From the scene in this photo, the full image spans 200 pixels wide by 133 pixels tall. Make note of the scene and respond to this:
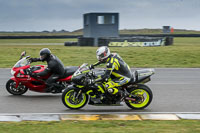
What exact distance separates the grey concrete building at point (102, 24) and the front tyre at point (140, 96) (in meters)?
30.6

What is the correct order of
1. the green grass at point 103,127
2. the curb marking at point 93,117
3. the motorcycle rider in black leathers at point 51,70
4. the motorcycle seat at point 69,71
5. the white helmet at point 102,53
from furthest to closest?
1. the motorcycle seat at point 69,71
2. the motorcycle rider in black leathers at point 51,70
3. the white helmet at point 102,53
4. the curb marking at point 93,117
5. the green grass at point 103,127

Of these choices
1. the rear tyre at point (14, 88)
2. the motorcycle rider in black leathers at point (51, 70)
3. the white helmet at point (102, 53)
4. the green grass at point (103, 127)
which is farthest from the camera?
the rear tyre at point (14, 88)

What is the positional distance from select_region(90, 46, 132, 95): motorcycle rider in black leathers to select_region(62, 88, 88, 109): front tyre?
66cm

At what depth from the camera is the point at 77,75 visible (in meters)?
8.35

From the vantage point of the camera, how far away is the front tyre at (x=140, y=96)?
8492 millimetres

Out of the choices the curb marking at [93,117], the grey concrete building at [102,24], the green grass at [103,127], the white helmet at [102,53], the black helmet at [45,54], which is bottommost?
the curb marking at [93,117]

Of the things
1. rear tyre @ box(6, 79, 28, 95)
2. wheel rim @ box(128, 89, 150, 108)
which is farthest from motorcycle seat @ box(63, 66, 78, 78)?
wheel rim @ box(128, 89, 150, 108)

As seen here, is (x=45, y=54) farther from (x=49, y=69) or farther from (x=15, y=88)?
(x=15, y=88)

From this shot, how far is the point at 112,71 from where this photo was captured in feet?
27.9

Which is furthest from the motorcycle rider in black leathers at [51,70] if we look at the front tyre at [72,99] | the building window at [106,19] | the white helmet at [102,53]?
the building window at [106,19]

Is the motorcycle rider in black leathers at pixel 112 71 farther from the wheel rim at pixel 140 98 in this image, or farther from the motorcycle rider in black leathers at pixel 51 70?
the motorcycle rider in black leathers at pixel 51 70

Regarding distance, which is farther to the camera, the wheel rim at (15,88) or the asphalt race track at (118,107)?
the wheel rim at (15,88)

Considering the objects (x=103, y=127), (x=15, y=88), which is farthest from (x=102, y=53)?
(x=15, y=88)

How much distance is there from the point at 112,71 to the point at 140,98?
0.90 metres
